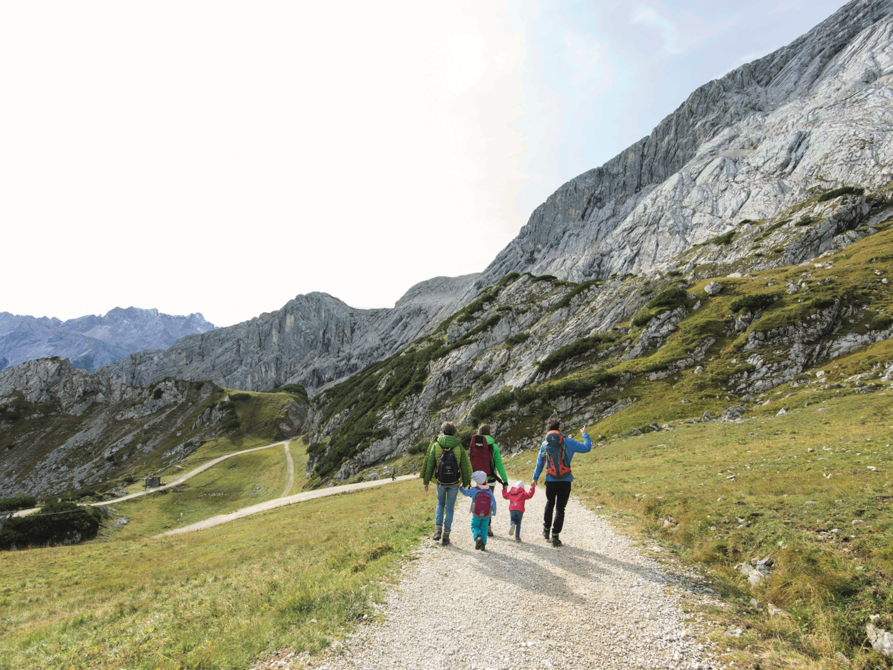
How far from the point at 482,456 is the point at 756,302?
53.1 metres

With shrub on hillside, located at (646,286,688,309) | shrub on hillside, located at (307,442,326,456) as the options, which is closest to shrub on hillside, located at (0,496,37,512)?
shrub on hillside, located at (307,442,326,456)

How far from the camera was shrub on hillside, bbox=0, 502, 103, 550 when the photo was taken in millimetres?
37562

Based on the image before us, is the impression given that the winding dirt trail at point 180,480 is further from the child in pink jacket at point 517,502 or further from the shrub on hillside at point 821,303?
the shrub on hillside at point 821,303

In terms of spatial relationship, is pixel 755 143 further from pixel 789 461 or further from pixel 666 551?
pixel 666 551

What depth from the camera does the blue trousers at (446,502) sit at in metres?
11.7

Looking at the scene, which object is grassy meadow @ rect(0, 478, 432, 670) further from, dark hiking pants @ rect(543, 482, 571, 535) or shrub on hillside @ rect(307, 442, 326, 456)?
shrub on hillside @ rect(307, 442, 326, 456)

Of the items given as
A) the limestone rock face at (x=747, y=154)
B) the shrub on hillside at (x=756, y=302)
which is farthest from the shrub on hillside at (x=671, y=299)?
the limestone rock face at (x=747, y=154)

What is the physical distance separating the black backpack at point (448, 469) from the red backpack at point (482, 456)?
3.12 feet

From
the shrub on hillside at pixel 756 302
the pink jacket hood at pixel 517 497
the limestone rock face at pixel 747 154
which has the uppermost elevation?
the limestone rock face at pixel 747 154

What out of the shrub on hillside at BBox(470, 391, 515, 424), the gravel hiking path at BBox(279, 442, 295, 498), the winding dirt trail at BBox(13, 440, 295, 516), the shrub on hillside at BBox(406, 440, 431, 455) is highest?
the shrub on hillside at BBox(470, 391, 515, 424)

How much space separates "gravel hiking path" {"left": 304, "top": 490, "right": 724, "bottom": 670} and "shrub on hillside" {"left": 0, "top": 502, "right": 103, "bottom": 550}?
49345 mm

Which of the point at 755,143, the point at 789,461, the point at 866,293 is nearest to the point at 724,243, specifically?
the point at 866,293

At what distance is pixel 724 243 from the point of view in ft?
297

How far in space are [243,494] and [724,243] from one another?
11885cm
